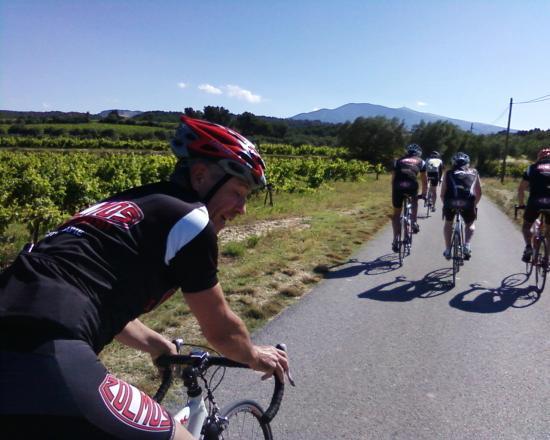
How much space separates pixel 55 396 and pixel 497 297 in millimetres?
6705

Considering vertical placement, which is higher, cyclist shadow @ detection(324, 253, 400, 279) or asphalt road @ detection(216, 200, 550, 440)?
asphalt road @ detection(216, 200, 550, 440)

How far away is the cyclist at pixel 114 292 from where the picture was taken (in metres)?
1.37

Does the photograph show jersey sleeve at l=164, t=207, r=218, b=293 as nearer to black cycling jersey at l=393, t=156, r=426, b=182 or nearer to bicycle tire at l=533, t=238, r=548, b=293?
bicycle tire at l=533, t=238, r=548, b=293

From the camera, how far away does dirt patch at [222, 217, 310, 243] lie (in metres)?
12.2

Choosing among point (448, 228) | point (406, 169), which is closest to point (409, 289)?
point (448, 228)

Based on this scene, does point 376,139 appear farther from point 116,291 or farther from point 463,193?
point 116,291

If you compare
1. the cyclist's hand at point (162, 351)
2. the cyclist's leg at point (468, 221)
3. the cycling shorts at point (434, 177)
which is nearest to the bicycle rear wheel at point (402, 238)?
the cyclist's leg at point (468, 221)

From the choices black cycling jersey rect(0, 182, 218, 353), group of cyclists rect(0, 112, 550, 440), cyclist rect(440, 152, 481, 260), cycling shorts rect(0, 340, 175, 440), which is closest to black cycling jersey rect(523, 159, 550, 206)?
cyclist rect(440, 152, 481, 260)

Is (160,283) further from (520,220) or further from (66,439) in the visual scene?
(520,220)

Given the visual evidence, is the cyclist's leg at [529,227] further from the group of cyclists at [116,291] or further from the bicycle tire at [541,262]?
the group of cyclists at [116,291]

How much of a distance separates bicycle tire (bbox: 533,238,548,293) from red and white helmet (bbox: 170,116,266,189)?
650 centimetres

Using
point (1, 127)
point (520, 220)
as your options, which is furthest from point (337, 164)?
point (1, 127)

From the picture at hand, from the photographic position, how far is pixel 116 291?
159 cm

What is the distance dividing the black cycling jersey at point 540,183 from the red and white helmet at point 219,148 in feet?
21.6
